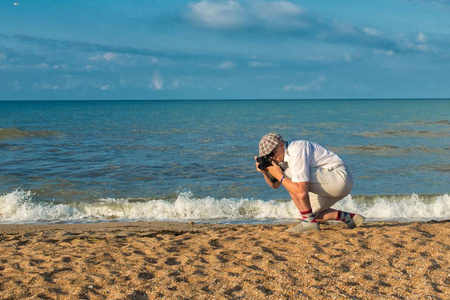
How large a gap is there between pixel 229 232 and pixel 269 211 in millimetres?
3227

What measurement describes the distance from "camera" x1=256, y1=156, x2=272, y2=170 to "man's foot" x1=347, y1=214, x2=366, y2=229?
59.7 inches

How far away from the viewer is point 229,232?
671 centimetres

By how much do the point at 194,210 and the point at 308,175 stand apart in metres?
4.68

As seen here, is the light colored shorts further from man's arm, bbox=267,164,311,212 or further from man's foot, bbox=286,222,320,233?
man's foot, bbox=286,222,320,233

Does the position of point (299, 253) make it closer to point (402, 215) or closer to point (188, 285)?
point (188, 285)

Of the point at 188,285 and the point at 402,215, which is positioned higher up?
the point at 188,285

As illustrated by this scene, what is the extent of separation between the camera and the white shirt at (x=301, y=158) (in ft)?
18.3

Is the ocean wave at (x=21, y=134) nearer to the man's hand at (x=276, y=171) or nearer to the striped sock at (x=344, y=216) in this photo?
the man's hand at (x=276, y=171)

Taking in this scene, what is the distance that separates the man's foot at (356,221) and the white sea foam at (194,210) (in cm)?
309

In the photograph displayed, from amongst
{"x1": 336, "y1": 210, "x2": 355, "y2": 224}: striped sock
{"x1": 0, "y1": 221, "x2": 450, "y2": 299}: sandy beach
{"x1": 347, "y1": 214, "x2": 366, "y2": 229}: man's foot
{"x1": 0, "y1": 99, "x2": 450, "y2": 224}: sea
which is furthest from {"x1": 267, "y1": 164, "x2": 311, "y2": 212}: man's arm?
{"x1": 0, "y1": 99, "x2": 450, "y2": 224}: sea

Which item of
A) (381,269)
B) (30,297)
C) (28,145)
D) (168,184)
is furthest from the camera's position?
(28,145)

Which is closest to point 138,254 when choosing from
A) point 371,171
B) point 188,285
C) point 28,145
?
point 188,285

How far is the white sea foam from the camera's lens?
31.6 ft

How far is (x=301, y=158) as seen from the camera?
557 cm
